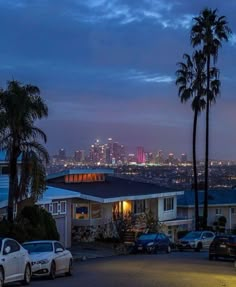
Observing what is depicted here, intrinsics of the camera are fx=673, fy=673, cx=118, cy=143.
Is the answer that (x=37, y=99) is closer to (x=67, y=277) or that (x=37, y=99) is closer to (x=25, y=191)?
(x=25, y=191)

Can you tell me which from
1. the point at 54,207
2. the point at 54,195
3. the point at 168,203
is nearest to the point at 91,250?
the point at 54,207

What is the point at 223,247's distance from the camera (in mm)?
38562

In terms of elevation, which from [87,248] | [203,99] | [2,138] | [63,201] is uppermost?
[203,99]

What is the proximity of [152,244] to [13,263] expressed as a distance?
1090 inches

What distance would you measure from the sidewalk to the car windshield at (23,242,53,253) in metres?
16.3

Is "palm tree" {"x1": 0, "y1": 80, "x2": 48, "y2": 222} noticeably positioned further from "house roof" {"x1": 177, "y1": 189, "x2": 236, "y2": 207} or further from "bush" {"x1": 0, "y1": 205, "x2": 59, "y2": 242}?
"house roof" {"x1": 177, "y1": 189, "x2": 236, "y2": 207}

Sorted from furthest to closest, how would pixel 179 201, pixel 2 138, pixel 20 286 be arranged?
1. pixel 179 201
2. pixel 2 138
3. pixel 20 286

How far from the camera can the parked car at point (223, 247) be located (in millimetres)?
38344

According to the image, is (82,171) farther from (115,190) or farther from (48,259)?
(48,259)

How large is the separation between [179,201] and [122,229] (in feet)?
78.6

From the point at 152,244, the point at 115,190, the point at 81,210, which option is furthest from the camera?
the point at 115,190

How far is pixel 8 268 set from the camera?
1892cm

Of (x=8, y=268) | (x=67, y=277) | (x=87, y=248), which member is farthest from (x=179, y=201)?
(x=8, y=268)

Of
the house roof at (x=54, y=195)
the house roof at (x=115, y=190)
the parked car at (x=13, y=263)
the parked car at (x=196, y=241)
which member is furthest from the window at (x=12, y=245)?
the house roof at (x=115, y=190)
